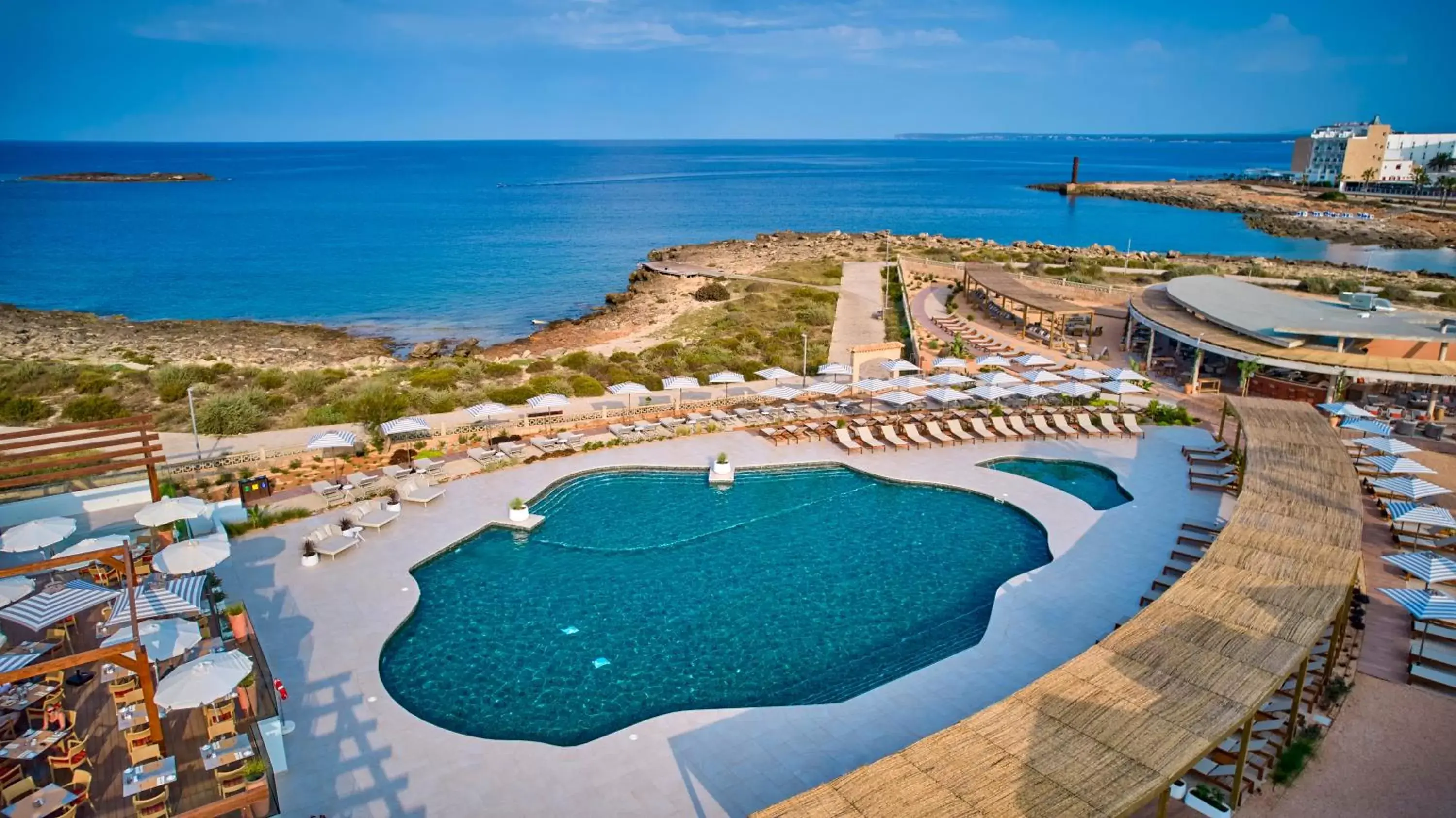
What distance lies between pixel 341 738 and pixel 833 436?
14781 millimetres

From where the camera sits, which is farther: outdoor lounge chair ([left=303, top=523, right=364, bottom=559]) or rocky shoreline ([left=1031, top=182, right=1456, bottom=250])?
rocky shoreline ([left=1031, top=182, right=1456, bottom=250])

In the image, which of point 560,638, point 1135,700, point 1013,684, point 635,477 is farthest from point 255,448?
point 1135,700

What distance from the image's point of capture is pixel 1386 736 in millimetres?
11445

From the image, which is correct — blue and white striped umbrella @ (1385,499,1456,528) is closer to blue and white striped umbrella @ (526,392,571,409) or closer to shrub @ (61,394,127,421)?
blue and white striped umbrella @ (526,392,571,409)

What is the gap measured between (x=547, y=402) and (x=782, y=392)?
6.84 metres

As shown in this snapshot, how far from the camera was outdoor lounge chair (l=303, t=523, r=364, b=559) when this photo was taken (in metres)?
16.5

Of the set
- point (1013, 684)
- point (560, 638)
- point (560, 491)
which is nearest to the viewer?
point (1013, 684)

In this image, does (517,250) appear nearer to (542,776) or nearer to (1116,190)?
(542,776)

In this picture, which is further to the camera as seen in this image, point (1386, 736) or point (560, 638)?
point (560, 638)

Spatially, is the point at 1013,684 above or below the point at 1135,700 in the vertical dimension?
below

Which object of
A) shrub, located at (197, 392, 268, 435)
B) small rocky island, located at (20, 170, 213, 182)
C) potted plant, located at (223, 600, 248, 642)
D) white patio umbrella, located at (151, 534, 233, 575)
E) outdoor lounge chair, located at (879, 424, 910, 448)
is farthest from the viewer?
small rocky island, located at (20, 170, 213, 182)

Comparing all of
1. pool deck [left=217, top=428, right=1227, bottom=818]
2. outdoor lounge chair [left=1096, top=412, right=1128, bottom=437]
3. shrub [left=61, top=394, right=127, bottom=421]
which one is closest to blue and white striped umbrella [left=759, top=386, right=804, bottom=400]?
pool deck [left=217, top=428, right=1227, bottom=818]

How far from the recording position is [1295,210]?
100500 millimetres

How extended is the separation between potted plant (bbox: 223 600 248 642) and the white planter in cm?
1329
